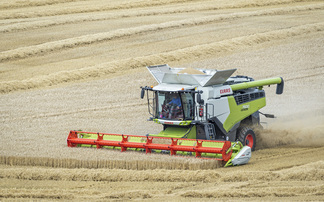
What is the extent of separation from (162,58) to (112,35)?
14.3 ft

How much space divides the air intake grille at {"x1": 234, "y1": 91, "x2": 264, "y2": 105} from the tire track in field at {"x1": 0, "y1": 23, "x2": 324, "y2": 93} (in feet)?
32.0

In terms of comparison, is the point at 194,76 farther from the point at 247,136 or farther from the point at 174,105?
the point at 247,136

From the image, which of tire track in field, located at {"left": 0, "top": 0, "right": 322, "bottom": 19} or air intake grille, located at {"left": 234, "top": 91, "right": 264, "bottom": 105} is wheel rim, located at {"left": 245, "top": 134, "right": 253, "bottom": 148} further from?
tire track in field, located at {"left": 0, "top": 0, "right": 322, "bottom": 19}

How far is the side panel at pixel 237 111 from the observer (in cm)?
1697

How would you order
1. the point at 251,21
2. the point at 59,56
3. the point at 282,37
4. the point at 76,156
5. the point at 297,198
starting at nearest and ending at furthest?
the point at 297,198
the point at 76,156
the point at 59,56
the point at 282,37
the point at 251,21

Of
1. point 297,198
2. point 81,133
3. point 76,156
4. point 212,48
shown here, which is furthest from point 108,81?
point 297,198

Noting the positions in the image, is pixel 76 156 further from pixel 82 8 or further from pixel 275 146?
pixel 82 8

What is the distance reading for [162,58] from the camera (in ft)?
91.4

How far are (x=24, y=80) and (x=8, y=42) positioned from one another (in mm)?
5768

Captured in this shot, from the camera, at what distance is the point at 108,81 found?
2555 cm

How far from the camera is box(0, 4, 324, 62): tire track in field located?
2842 centimetres

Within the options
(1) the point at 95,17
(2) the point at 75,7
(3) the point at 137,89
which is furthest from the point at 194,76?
(2) the point at 75,7

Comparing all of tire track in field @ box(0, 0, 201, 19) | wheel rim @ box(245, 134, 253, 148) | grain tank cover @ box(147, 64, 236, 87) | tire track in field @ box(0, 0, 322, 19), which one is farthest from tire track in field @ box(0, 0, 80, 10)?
wheel rim @ box(245, 134, 253, 148)

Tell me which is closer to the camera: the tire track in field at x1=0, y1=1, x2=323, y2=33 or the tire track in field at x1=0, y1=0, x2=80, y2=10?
the tire track in field at x1=0, y1=1, x2=323, y2=33
